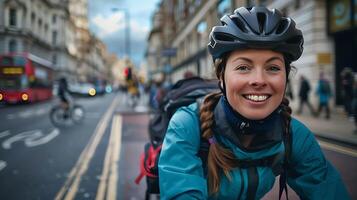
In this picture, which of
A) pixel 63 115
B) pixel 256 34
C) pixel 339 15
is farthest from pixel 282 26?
pixel 339 15

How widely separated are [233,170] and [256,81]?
48cm

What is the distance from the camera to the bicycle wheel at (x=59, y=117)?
12.7 m

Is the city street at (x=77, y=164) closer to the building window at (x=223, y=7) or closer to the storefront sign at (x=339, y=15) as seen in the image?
the storefront sign at (x=339, y=15)

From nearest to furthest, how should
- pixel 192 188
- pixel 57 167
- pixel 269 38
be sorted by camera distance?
pixel 192 188, pixel 269 38, pixel 57 167

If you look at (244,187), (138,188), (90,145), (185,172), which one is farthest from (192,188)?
(90,145)

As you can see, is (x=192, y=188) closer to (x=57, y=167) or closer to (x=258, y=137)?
(x=258, y=137)

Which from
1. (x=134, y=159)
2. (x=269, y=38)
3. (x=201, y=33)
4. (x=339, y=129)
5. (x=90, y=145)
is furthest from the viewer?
(x=201, y=33)

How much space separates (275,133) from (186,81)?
1.71m

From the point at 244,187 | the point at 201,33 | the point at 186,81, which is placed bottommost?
the point at 244,187

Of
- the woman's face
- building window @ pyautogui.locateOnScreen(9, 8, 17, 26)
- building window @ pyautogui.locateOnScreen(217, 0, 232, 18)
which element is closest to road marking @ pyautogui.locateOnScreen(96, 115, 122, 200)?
the woman's face

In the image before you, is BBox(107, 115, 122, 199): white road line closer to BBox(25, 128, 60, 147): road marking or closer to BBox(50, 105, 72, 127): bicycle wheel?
BBox(25, 128, 60, 147): road marking

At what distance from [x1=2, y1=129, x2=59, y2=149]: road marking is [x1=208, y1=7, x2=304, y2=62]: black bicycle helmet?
781cm

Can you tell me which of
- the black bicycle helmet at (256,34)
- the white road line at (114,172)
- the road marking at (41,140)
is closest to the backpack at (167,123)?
the black bicycle helmet at (256,34)

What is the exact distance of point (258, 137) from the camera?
5.88ft
